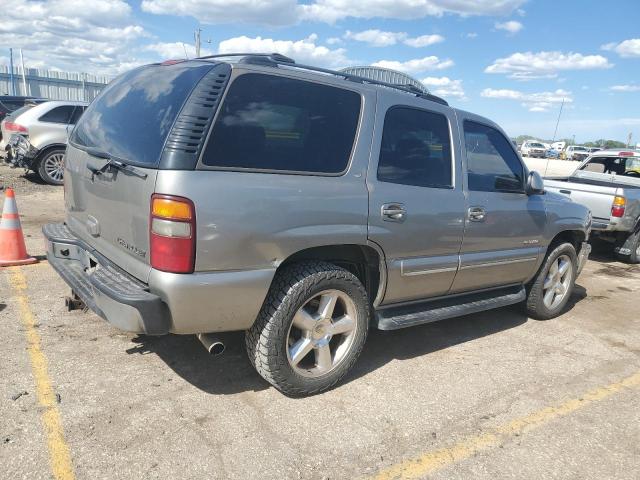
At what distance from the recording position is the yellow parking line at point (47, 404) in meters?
2.40

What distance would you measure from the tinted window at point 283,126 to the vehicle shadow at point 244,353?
1.32 metres

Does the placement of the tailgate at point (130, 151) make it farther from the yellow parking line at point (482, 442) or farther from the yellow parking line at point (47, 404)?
the yellow parking line at point (482, 442)

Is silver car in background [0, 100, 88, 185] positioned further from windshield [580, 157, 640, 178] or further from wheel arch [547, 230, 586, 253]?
windshield [580, 157, 640, 178]

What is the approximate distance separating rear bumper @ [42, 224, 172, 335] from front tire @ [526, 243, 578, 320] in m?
3.65

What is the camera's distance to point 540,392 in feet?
11.7

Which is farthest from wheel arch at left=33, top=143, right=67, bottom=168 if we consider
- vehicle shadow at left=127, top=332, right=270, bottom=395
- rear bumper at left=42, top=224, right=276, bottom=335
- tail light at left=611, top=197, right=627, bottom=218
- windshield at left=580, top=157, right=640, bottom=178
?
windshield at left=580, top=157, right=640, bottom=178

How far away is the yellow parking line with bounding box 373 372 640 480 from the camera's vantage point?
2602mm

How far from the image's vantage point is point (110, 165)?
2.88 metres

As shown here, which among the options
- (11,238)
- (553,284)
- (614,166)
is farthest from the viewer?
(614,166)

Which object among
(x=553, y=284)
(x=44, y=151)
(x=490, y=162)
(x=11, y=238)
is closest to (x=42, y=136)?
(x=44, y=151)

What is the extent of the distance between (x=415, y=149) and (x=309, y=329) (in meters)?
1.47

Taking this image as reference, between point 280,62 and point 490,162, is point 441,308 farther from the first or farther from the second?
point 280,62

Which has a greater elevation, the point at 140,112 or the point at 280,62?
the point at 280,62

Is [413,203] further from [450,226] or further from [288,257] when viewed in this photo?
[288,257]
